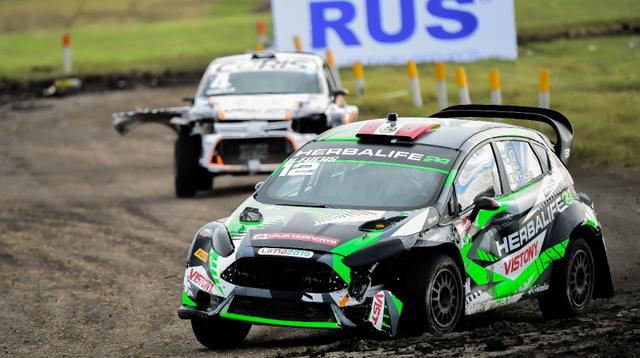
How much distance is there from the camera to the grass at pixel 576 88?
21453mm

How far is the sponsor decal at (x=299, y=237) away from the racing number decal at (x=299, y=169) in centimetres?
107

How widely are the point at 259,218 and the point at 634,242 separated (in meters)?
5.75

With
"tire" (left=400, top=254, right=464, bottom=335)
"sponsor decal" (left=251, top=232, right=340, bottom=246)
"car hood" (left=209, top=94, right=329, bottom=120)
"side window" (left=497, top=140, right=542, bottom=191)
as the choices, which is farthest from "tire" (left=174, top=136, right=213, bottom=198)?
"tire" (left=400, top=254, right=464, bottom=335)

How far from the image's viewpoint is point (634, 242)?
47.0 ft

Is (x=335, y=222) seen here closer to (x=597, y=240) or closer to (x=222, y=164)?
(x=597, y=240)

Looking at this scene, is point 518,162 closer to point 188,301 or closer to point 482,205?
point 482,205

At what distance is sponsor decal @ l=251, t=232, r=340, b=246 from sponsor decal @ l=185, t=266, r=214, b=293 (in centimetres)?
41

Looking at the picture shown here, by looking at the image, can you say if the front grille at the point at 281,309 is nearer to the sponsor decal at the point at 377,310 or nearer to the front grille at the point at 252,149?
the sponsor decal at the point at 377,310

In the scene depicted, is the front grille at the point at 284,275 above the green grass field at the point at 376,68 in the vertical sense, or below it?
above

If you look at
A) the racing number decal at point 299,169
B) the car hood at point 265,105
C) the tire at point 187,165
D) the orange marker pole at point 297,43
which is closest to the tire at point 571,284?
the racing number decal at point 299,169

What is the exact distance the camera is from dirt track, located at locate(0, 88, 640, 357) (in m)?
9.28

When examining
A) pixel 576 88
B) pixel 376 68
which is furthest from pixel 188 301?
pixel 376 68

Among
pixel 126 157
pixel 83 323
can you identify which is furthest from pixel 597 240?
pixel 126 157

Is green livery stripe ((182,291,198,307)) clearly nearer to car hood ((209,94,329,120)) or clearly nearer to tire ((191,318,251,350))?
tire ((191,318,251,350))
